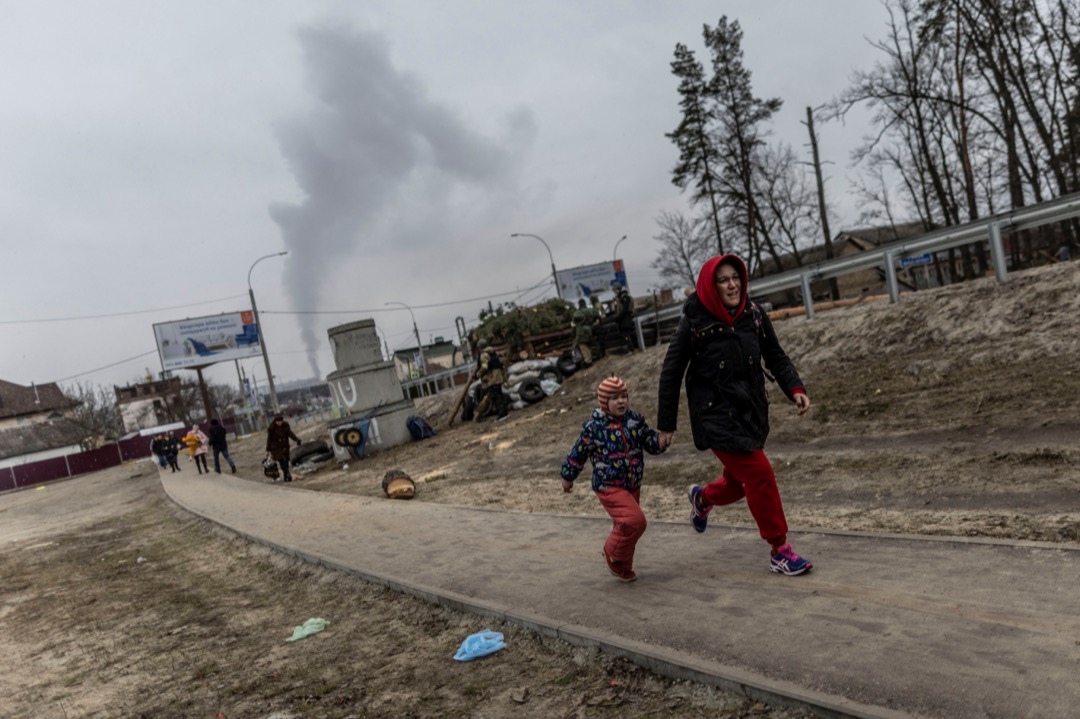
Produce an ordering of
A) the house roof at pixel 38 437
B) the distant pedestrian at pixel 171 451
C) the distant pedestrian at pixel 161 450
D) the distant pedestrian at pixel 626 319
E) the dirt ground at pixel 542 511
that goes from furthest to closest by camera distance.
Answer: the house roof at pixel 38 437
the distant pedestrian at pixel 161 450
the distant pedestrian at pixel 171 451
the distant pedestrian at pixel 626 319
the dirt ground at pixel 542 511

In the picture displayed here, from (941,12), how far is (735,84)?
880 cm

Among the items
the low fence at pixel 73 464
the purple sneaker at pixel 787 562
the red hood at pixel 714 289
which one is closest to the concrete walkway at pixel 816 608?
the purple sneaker at pixel 787 562

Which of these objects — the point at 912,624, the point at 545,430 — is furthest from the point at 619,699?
the point at 545,430

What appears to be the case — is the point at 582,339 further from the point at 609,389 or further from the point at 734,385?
the point at 734,385

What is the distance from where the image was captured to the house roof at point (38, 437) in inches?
2447

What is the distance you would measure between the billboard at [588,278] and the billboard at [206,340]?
755 inches

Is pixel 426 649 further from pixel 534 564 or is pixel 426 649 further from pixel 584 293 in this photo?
pixel 584 293

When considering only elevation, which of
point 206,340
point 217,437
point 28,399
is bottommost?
point 217,437

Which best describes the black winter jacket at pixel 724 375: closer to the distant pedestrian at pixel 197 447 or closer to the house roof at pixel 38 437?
the distant pedestrian at pixel 197 447

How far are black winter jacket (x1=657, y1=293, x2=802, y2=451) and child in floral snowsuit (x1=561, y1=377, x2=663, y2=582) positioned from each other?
311mm

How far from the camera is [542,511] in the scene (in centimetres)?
818

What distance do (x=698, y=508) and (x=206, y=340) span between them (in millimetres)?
46752

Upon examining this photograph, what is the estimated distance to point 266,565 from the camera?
27.2ft

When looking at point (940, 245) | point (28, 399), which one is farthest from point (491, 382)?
point (28, 399)
